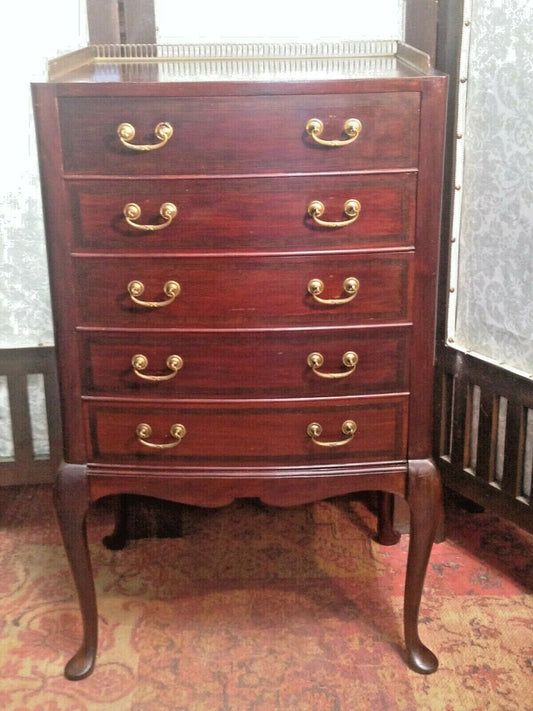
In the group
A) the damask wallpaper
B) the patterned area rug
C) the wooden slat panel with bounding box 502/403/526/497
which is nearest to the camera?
the patterned area rug

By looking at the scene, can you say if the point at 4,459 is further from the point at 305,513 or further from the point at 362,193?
the point at 362,193

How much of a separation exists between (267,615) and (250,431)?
1.81ft

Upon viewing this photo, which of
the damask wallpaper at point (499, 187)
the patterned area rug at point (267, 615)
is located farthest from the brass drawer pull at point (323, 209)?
the patterned area rug at point (267, 615)

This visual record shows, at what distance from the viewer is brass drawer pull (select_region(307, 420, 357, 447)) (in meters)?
1.46

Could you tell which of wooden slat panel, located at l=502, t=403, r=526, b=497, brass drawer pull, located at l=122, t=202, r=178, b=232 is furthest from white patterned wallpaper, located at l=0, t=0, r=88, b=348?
wooden slat panel, located at l=502, t=403, r=526, b=497

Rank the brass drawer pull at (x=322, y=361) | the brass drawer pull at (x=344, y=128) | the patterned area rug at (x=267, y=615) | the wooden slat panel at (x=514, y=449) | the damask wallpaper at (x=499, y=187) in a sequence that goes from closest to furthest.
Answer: the brass drawer pull at (x=344, y=128)
the brass drawer pull at (x=322, y=361)
the patterned area rug at (x=267, y=615)
the damask wallpaper at (x=499, y=187)
the wooden slat panel at (x=514, y=449)


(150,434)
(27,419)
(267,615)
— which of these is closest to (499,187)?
(150,434)

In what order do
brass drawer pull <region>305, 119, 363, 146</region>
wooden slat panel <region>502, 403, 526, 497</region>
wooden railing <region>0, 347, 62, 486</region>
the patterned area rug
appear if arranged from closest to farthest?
brass drawer pull <region>305, 119, 363, 146</region> < the patterned area rug < wooden slat panel <region>502, 403, 526, 497</region> < wooden railing <region>0, 347, 62, 486</region>

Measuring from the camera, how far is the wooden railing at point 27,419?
2.07 metres

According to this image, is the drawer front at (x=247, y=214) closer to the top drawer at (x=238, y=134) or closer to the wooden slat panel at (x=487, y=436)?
the top drawer at (x=238, y=134)

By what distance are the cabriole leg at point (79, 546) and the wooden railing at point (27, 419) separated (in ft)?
1.94

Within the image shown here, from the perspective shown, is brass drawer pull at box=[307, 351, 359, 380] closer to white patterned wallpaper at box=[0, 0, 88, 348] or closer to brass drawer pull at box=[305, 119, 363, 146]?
brass drawer pull at box=[305, 119, 363, 146]

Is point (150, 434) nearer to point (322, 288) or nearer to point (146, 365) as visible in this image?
point (146, 365)

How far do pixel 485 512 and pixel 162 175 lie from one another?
1378mm
